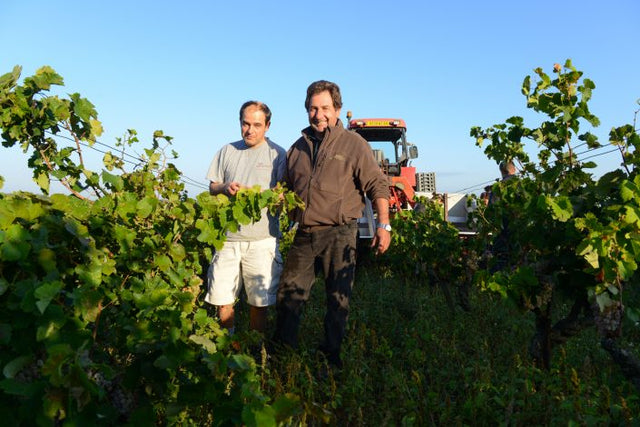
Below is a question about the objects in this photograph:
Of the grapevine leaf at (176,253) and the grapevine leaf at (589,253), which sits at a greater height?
the grapevine leaf at (176,253)

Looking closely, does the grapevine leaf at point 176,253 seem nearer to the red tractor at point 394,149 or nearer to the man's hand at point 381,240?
the man's hand at point 381,240

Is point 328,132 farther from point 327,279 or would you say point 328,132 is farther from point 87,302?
point 87,302

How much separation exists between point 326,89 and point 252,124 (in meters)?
0.57

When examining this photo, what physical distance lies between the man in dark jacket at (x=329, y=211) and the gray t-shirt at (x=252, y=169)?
0.18 metres

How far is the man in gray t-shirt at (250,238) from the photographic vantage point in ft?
11.1

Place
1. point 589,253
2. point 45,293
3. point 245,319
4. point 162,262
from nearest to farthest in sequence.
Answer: point 45,293, point 162,262, point 589,253, point 245,319

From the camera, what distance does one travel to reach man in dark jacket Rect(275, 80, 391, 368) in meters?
3.27

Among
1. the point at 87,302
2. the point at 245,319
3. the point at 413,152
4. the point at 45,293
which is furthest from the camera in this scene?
the point at 413,152

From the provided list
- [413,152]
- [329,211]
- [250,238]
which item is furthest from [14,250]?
[413,152]

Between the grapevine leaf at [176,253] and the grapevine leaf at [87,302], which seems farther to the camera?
the grapevine leaf at [176,253]

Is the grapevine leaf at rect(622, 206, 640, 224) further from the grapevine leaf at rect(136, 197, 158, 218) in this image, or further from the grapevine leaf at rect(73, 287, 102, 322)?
the grapevine leaf at rect(73, 287, 102, 322)

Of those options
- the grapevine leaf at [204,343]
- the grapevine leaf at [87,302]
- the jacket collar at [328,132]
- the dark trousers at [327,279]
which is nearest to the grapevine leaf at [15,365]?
the grapevine leaf at [87,302]

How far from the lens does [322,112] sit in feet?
10.7

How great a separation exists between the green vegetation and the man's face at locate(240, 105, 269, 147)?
2.10 feet
